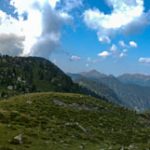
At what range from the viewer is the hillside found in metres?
40.3

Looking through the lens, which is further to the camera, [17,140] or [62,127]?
[62,127]

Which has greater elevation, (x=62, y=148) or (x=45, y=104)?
(x=45, y=104)

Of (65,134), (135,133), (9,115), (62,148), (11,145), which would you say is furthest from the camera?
(135,133)

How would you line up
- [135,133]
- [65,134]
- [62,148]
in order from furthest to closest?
[135,133]
[65,134]
[62,148]

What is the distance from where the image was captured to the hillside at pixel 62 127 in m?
40.3

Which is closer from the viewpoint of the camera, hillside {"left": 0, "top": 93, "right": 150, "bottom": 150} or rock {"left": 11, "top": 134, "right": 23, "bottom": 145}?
rock {"left": 11, "top": 134, "right": 23, "bottom": 145}

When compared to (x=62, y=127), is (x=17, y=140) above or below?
below

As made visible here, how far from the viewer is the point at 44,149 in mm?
35812

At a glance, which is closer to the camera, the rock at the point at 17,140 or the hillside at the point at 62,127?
the rock at the point at 17,140

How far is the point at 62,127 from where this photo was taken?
57.4 meters

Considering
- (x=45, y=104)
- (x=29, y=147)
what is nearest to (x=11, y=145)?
(x=29, y=147)

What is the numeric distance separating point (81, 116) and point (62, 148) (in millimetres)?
40227

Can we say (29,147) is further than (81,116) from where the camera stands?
No

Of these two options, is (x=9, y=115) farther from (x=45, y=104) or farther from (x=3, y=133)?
(x=45, y=104)
